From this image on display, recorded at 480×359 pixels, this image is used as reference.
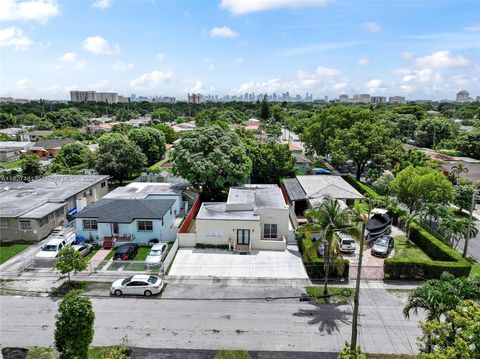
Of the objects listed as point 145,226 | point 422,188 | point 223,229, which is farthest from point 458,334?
point 422,188

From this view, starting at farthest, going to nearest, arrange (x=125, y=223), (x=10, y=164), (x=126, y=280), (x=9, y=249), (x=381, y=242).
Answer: (x=10, y=164)
(x=125, y=223)
(x=381, y=242)
(x=9, y=249)
(x=126, y=280)

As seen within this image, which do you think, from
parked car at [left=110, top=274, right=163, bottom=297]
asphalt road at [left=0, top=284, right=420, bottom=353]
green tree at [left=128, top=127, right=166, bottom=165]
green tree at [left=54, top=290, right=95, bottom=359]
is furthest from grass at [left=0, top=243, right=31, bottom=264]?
green tree at [left=128, top=127, right=166, bottom=165]

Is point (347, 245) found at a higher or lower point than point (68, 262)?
lower

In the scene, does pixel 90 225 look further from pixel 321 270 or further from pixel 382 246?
pixel 382 246

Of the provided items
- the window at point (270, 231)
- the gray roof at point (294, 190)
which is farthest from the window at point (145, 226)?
the gray roof at point (294, 190)

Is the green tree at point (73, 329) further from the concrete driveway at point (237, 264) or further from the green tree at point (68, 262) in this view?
the concrete driveway at point (237, 264)

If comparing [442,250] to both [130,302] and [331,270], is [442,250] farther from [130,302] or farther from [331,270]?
[130,302]
